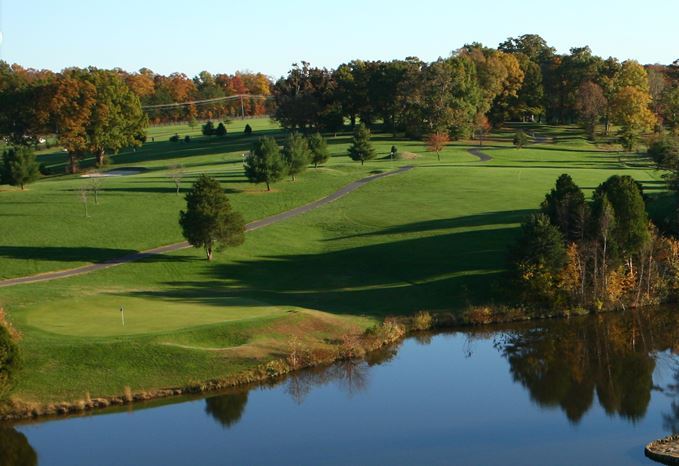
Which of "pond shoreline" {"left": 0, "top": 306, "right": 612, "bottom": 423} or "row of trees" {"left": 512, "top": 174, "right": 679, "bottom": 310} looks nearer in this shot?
"pond shoreline" {"left": 0, "top": 306, "right": 612, "bottom": 423}

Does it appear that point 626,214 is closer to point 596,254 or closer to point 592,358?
point 596,254

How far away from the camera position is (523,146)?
424 ft

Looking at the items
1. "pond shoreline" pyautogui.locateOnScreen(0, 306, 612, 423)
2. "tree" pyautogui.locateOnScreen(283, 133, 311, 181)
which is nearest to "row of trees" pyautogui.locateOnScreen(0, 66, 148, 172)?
"tree" pyautogui.locateOnScreen(283, 133, 311, 181)

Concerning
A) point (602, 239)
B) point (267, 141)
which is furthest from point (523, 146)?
point (602, 239)

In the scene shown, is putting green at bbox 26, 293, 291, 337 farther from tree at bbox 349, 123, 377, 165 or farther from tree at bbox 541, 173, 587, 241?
tree at bbox 349, 123, 377, 165

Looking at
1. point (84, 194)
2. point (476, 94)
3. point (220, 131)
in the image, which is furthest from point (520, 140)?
point (84, 194)

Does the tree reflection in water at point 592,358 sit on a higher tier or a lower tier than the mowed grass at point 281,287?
lower

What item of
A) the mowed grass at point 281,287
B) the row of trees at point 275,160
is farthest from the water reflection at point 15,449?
the row of trees at point 275,160

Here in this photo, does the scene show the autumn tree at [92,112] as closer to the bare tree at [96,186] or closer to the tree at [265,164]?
the bare tree at [96,186]

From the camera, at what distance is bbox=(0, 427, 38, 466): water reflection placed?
35966mm

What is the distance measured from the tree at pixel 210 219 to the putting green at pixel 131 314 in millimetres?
8910

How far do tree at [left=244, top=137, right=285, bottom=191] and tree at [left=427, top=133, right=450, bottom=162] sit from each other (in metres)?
32.2

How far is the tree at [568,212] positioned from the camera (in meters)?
58.5

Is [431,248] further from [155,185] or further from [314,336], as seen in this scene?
[155,185]
